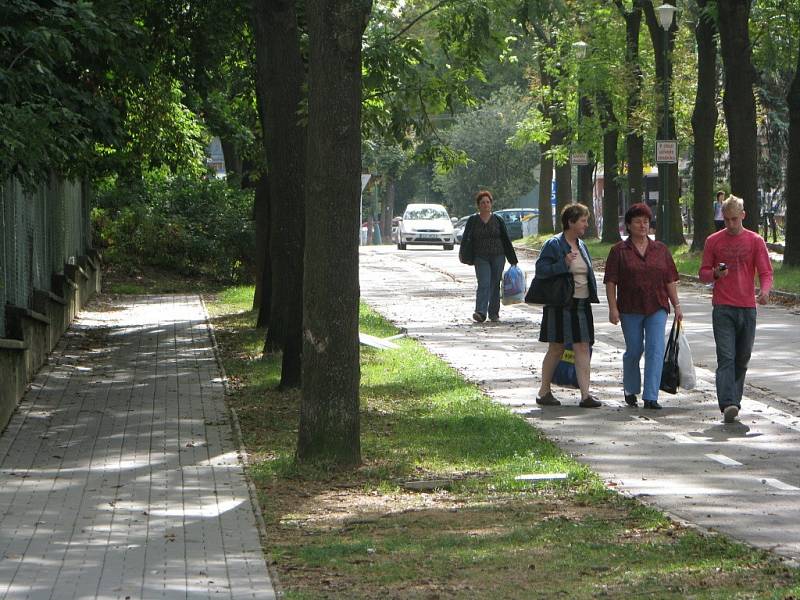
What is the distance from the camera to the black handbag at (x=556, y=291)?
12.3 metres

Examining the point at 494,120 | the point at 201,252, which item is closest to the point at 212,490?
the point at 201,252

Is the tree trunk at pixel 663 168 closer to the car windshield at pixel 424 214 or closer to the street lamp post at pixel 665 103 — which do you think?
the street lamp post at pixel 665 103

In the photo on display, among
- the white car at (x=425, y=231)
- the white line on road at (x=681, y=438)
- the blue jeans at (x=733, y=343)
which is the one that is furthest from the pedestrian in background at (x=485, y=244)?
the white car at (x=425, y=231)

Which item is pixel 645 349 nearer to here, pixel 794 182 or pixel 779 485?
pixel 779 485

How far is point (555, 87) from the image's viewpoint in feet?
164

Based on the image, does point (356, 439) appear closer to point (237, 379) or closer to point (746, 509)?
point (746, 509)

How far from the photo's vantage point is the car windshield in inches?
2175

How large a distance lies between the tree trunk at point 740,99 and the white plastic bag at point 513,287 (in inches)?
416

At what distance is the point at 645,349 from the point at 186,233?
2072 cm

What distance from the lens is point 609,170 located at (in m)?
46.7

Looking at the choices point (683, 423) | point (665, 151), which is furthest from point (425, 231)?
point (683, 423)

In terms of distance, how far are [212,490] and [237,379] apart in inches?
234

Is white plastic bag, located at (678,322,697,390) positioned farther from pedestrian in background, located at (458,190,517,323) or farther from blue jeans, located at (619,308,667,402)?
pedestrian in background, located at (458,190,517,323)

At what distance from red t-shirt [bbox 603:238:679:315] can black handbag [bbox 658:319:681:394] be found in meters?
0.27
